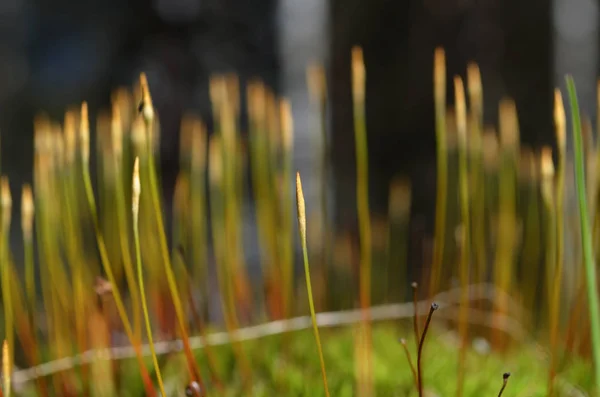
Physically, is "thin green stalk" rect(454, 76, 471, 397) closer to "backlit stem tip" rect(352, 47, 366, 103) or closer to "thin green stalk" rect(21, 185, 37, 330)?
"backlit stem tip" rect(352, 47, 366, 103)

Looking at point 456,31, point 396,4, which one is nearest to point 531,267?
point 456,31

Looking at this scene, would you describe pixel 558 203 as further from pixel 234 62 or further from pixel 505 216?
pixel 234 62

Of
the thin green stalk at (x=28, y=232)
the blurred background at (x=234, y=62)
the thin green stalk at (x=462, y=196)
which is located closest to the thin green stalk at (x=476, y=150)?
the thin green stalk at (x=462, y=196)

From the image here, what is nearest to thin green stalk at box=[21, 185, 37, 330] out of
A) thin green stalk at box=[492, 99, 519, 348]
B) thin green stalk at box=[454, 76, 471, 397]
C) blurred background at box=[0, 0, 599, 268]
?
thin green stalk at box=[454, 76, 471, 397]

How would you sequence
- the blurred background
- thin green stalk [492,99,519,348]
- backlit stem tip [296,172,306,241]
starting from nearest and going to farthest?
backlit stem tip [296,172,306,241] < thin green stalk [492,99,519,348] < the blurred background

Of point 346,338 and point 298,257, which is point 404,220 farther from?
point 346,338

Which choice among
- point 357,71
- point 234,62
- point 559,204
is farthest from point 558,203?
point 234,62

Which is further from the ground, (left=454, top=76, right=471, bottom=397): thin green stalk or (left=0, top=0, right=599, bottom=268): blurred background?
(left=0, top=0, right=599, bottom=268): blurred background

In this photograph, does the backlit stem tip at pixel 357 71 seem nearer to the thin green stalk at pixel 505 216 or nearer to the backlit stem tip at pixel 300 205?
the backlit stem tip at pixel 300 205
